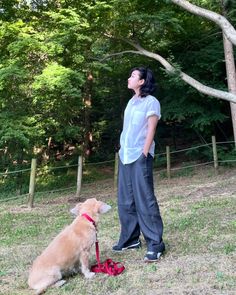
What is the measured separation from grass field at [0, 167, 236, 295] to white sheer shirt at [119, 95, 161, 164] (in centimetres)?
107

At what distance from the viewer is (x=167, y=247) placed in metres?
4.71

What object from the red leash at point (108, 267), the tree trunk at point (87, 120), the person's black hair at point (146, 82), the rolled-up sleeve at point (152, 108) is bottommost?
the red leash at point (108, 267)

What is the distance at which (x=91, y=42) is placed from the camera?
453 inches

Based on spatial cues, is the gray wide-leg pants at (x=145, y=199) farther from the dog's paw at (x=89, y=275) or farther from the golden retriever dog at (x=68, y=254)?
the dog's paw at (x=89, y=275)

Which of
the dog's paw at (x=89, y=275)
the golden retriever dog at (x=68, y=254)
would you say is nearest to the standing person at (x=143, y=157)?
the golden retriever dog at (x=68, y=254)

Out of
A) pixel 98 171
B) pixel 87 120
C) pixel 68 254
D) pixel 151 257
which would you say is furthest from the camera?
pixel 87 120

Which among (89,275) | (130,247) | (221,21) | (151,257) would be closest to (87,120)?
(221,21)

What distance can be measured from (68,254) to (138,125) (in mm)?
1434

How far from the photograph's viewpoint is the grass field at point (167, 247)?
369 centimetres

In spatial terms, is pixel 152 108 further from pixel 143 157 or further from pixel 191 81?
pixel 191 81

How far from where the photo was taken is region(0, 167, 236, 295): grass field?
369 cm

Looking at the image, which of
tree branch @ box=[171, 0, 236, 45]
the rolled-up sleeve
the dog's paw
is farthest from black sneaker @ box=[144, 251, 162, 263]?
tree branch @ box=[171, 0, 236, 45]

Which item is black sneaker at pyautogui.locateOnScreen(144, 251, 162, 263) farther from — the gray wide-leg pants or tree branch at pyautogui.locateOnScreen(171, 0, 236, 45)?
tree branch at pyautogui.locateOnScreen(171, 0, 236, 45)

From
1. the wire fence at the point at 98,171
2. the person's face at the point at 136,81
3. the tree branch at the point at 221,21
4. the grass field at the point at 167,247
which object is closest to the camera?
the grass field at the point at 167,247
